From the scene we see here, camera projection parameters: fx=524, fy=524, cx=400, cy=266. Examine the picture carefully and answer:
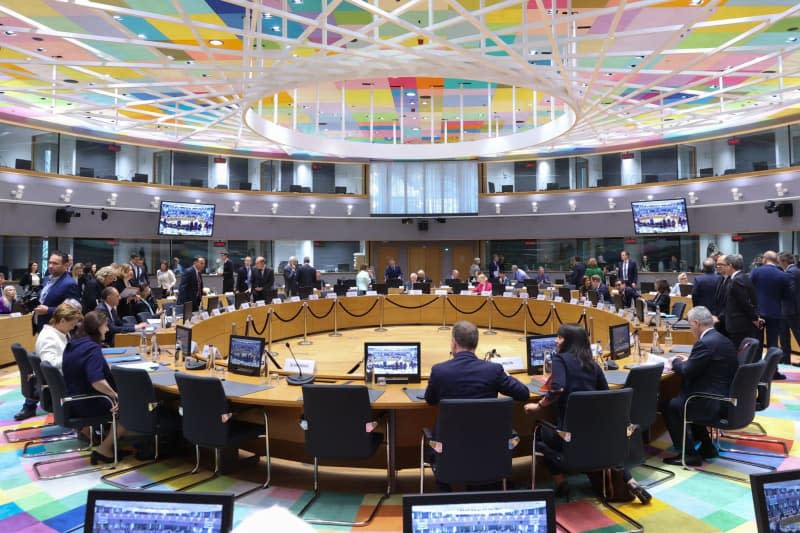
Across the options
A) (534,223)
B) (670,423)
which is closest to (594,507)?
(670,423)

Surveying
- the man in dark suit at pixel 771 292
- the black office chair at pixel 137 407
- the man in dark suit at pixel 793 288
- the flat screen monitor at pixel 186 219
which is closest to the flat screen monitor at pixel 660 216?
the man in dark suit at pixel 793 288

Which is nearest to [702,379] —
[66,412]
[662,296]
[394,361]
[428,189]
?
[394,361]

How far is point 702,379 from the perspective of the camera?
177 inches

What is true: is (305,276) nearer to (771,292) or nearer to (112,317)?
(112,317)

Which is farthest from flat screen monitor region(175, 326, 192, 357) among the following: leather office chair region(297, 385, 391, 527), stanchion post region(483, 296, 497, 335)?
stanchion post region(483, 296, 497, 335)

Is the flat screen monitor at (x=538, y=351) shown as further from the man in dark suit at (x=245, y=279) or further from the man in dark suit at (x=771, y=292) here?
the man in dark suit at (x=245, y=279)

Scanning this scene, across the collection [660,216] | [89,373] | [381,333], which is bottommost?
[381,333]

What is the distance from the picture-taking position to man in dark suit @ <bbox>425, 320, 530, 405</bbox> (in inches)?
142

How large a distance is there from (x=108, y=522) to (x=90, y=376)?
3.40 m

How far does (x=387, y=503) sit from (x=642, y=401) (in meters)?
2.14

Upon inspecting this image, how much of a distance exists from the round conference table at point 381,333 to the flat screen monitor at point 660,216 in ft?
21.1

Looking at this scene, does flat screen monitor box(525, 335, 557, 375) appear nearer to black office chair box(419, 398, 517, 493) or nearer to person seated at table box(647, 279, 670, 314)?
black office chair box(419, 398, 517, 493)

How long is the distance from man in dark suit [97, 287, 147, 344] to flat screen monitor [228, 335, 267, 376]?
235 centimetres

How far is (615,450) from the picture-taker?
358cm
